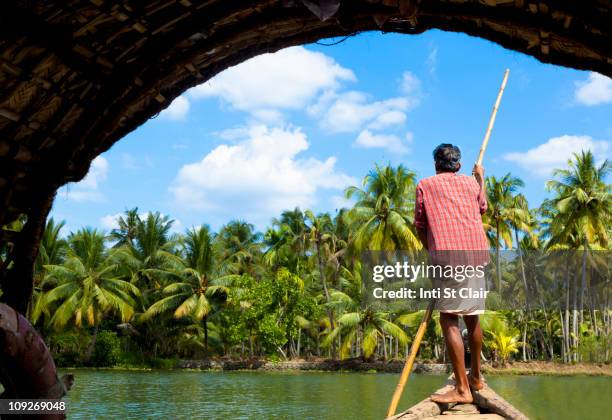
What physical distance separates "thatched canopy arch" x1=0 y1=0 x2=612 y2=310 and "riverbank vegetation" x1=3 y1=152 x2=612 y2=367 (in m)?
20.0

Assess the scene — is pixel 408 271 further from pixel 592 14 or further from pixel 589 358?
pixel 592 14

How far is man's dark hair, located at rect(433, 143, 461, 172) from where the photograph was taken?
9.41 feet

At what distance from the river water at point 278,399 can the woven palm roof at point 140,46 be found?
9534mm

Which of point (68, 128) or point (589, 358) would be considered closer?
point (68, 128)

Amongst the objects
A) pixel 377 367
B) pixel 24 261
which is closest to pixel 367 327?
pixel 377 367

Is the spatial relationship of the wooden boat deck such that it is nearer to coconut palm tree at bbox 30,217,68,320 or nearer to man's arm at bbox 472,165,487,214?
man's arm at bbox 472,165,487,214

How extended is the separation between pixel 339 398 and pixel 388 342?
733 inches

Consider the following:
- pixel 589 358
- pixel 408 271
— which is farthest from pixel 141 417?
pixel 589 358

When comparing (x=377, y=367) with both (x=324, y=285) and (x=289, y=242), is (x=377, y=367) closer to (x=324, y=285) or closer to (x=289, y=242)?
(x=324, y=285)

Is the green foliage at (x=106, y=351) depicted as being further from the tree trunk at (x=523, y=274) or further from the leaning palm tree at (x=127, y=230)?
the tree trunk at (x=523, y=274)

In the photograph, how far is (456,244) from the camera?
8.61ft

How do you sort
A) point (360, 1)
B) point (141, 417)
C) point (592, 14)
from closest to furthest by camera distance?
point (592, 14), point (360, 1), point (141, 417)

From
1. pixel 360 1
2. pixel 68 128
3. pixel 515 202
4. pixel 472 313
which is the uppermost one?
pixel 515 202

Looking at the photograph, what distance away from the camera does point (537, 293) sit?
101ft
